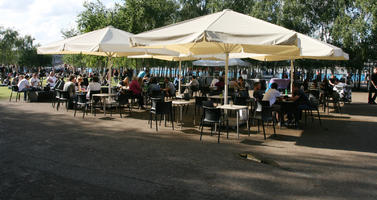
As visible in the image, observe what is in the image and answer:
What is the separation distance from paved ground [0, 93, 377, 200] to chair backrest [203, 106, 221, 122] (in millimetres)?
548

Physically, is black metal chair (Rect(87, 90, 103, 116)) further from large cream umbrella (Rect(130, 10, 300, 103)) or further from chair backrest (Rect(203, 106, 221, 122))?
chair backrest (Rect(203, 106, 221, 122))

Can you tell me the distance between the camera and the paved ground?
428 cm

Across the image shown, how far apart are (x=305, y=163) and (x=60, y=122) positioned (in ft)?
23.7

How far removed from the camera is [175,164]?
18.1ft

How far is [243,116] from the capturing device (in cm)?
856

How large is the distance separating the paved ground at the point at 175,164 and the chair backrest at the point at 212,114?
548 millimetres

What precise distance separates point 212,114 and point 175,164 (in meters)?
2.12

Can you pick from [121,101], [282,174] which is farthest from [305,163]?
[121,101]

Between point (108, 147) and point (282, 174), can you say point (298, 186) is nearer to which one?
point (282, 174)

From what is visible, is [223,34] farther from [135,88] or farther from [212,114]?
[135,88]

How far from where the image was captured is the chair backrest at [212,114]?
23.8 ft

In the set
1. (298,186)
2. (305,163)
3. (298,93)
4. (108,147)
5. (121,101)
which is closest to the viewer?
(298,186)

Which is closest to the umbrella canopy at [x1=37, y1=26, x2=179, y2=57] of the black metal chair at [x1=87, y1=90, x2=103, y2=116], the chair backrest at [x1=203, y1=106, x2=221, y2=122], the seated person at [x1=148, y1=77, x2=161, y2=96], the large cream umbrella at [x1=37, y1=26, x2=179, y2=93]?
→ the large cream umbrella at [x1=37, y1=26, x2=179, y2=93]

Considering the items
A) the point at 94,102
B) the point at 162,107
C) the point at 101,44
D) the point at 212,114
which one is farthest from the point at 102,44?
the point at 212,114
